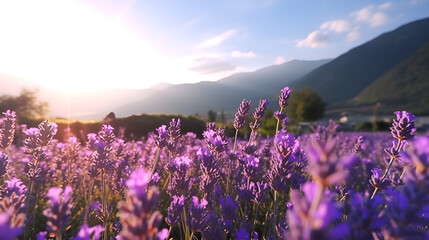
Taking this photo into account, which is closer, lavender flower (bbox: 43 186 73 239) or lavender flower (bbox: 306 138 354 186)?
lavender flower (bbox: 306 138 354 186)

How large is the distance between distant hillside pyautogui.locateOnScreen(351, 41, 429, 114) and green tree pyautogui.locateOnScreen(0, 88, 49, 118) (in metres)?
141

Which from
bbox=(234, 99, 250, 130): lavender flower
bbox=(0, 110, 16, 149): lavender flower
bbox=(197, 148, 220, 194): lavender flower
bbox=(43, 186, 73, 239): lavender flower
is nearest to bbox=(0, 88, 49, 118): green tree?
bbox=(0, 110, 16, 149): lavender flower

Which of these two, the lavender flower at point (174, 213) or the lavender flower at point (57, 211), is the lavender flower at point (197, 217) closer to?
the lavender flower at point (174, 213)

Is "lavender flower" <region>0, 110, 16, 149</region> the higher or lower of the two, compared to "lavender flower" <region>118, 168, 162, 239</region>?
higher

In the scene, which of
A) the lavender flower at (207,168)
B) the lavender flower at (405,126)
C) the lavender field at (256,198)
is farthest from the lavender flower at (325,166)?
the lavender flower at (405,126)

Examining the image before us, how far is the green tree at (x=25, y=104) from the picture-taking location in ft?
93.1

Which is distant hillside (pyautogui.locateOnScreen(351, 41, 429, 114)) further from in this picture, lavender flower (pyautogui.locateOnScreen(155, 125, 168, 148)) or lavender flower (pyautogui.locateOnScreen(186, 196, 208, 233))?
lavender flower (pyautogui.locateOnScreen(186, 196, 208, 233))

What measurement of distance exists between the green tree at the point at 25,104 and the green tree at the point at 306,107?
5605 centimetres

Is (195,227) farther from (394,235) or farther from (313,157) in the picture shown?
(313,157)

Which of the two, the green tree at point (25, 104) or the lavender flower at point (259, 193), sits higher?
the green tree at point (25, 104)

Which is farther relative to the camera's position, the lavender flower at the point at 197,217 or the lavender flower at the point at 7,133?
the lavender flower at the point at 7,133

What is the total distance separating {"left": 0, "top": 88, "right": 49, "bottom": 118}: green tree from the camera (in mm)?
28373

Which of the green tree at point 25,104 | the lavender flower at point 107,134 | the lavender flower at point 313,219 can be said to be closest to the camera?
the lavender flower at point 313,219

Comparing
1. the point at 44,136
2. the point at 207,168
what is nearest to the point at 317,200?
the point at 207,168
